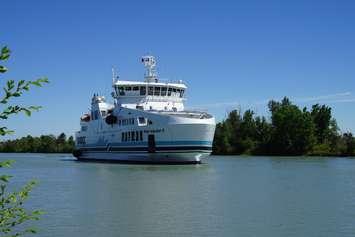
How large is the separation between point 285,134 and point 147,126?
2433 inches

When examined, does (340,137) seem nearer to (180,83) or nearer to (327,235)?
(180,83)

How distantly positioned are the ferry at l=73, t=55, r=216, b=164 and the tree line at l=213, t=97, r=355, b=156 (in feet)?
166

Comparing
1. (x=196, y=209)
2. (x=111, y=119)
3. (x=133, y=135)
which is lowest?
(x=196, y=209)

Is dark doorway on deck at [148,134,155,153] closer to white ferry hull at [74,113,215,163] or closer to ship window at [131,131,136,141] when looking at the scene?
white ferry hull at [74,113,215,163]

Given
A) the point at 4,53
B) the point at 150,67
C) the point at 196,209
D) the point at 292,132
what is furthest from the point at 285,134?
the point at 4,53

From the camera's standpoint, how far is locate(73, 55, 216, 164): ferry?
171 ft

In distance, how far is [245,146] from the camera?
122 metres

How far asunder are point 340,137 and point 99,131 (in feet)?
204

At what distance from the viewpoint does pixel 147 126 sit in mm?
55312

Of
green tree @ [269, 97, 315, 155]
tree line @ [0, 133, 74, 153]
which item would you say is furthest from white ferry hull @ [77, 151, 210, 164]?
tree line @ [0, 133, 74, 153]

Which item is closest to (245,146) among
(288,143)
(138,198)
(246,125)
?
(246,125)

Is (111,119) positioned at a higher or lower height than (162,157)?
higher

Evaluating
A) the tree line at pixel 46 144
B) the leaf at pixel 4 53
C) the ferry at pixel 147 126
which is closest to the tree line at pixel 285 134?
the ferry at pixel 147 126

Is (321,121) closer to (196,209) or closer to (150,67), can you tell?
(150,67)
